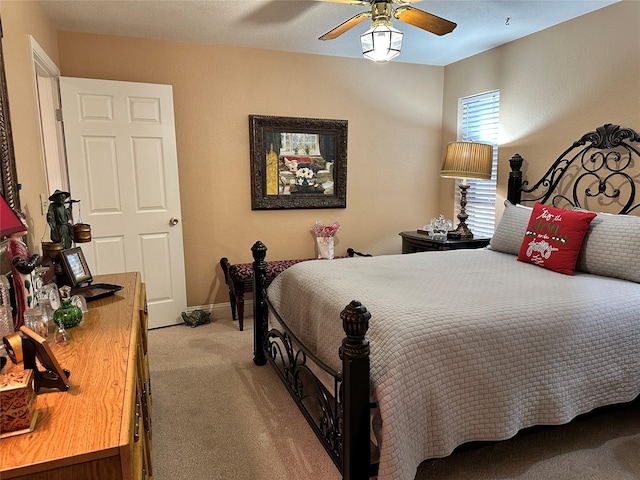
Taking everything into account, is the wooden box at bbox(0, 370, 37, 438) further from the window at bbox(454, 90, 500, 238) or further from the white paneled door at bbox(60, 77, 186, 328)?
the window at bbox(454, 90, 500, 238)

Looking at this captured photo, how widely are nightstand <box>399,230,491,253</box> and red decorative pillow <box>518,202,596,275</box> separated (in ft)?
2.95

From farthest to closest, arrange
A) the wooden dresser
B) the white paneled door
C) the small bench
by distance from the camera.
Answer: the small bench → the white paneled door → the wooden dresser

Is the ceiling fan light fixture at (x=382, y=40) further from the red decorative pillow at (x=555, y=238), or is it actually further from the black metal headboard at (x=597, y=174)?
the black metal headboard at (x=597, y=174)

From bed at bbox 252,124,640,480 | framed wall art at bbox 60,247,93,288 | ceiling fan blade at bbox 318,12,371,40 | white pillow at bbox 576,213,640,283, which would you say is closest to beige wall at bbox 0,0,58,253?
framed wall art at bbox 60,247,93,288

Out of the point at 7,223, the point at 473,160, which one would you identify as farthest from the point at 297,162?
the point at 7,223

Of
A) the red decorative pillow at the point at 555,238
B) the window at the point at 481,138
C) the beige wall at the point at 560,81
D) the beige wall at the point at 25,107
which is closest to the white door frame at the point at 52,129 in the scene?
the beige wall at the point at 25,107

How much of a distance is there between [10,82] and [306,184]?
259cm

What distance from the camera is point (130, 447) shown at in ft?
3.07

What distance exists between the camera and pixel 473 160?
3.88m

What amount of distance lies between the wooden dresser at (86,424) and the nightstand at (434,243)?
9.60 ft

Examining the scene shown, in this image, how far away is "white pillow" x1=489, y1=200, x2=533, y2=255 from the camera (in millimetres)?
3153

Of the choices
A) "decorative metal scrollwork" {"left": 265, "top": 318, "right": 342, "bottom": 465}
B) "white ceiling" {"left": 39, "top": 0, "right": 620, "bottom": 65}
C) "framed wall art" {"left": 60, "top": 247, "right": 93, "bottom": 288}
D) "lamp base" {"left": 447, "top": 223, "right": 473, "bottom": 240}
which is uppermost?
"white ceiling" {"left": 39, "top": 0, "right": 620, "bottom": 65}

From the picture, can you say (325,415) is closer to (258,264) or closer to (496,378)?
(496,378)

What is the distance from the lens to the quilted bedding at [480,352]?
5.36 feet
